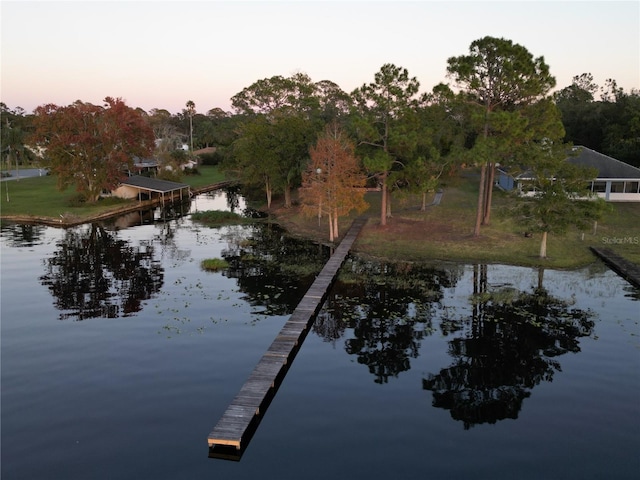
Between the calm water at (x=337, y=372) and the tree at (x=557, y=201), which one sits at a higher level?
the tree at (x=557, y=201)

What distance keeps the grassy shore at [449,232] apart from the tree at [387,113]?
17.5ft

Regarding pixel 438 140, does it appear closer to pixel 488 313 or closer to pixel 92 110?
pixel 488 313

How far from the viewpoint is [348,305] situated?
89.5 feet

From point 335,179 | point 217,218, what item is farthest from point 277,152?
point 335,179

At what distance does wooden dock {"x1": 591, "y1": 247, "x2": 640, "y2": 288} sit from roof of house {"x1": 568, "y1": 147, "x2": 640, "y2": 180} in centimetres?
2389

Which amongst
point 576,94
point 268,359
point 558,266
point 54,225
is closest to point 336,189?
point 558,266

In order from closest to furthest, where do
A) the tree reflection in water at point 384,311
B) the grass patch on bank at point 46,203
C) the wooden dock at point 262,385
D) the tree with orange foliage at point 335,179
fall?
the wooden dock at point 262,385, the tree reflection in water at point 384,311, the tree with orange foliage at point 335,179, the grass patch on bank at point 46,203

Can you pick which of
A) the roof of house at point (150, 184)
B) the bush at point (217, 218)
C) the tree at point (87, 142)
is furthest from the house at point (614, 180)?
the tree at point (87, 142)

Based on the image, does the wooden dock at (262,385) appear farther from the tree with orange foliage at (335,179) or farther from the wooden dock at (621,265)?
the wooden dock at (621,265)

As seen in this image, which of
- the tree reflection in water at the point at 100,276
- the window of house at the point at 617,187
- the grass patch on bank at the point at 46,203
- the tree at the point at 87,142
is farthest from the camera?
the tree at the point at 87,142

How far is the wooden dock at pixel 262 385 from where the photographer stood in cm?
1483

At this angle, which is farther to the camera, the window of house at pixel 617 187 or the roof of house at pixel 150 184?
the roof of house at pixel 150 184

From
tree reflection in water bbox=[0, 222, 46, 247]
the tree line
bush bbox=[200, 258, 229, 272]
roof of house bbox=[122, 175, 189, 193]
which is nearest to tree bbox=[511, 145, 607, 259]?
the tree line

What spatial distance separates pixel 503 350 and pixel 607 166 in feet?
152
